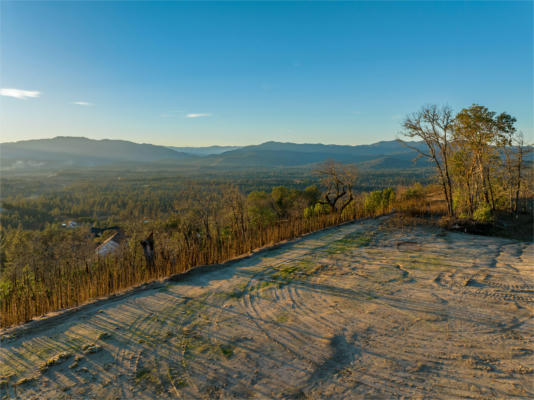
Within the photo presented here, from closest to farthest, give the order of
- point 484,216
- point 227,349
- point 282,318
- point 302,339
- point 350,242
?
point 227,349 < point 302,339 < point 282,318 < point 350,242 < point 484,216

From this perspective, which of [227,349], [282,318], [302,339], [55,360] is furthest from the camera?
[282,318]

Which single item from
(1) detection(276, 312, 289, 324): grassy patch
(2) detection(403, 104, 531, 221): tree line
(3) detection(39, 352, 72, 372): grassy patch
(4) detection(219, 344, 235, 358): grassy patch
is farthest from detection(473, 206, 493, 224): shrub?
(3) detection(39, 352, 72, 372): grassy patch

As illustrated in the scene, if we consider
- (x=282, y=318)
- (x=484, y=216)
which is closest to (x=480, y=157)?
(x=484, y=216)

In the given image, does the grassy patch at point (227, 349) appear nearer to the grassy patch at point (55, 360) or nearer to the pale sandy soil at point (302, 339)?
the pale sandy soil at point (302, 339)

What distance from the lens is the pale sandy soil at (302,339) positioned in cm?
258

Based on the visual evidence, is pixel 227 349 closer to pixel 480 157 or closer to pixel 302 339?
pixel 302 339

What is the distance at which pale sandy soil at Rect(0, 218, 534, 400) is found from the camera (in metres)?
2.58

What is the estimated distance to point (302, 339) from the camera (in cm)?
324

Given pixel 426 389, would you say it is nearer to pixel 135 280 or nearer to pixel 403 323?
pixel 403 323

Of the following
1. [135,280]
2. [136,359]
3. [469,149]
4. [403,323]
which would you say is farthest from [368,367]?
[469,149]

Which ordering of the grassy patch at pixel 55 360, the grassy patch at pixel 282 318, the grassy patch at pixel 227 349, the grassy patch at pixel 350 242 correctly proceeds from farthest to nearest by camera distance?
1. the grassy patch at pixel 350 242
2. the grassy patch at pixel 282 318
3. the grassy patch at pixel 227 349
4. the grassy patch at pixel 55 360

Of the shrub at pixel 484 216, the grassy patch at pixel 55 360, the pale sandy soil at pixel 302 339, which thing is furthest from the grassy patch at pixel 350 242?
the grassy patch at pixel 55 360

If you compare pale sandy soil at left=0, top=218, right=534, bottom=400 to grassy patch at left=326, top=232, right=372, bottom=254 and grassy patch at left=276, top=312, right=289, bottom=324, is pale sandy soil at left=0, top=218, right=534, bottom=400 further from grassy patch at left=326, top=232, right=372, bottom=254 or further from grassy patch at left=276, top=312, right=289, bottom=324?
grassy patch at left=326, top=232, right=372, bottom=254

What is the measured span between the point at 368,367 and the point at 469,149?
29.7ft
